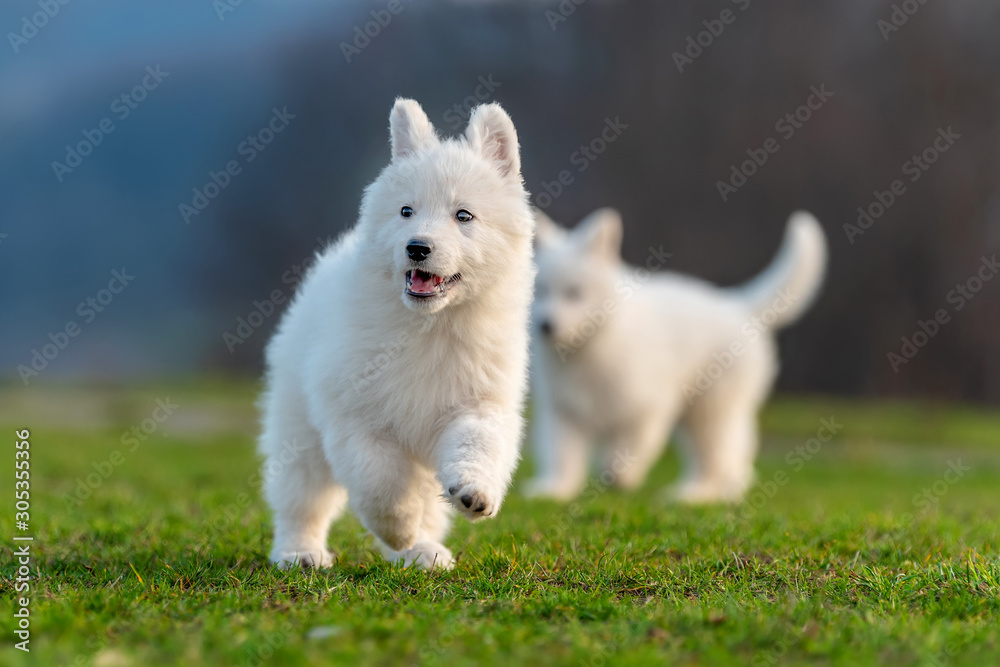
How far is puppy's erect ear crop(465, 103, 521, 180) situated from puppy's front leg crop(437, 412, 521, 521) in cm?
104

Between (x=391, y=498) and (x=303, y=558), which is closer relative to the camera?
(x=391, y=498)

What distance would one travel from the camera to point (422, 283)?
357cm

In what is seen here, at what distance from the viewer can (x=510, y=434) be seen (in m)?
3.77

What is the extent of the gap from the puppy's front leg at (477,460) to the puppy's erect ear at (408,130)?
114 centimetres

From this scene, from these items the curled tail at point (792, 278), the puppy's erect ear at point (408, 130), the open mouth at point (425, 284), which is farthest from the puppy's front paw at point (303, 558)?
the curled tail at point (792, 278)

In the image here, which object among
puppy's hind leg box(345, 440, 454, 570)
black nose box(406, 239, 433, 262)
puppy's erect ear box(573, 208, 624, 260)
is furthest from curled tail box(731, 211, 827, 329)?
black nose box(406, 239, 433, 262)

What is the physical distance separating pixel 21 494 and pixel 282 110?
1455 centimetres

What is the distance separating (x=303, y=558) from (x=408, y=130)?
5.88 ft

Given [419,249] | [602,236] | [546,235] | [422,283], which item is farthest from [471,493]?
[546,235]

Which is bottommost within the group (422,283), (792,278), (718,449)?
(718,449)

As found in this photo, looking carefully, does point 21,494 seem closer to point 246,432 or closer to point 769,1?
point 246,432

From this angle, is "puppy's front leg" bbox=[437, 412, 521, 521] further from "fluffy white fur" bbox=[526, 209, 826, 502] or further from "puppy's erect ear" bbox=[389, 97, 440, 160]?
"fluffy white fur" bbox=[526, 209, 826, 502]

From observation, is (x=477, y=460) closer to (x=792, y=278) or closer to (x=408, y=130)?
(x=408, y=130)

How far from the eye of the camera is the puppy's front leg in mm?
3314
